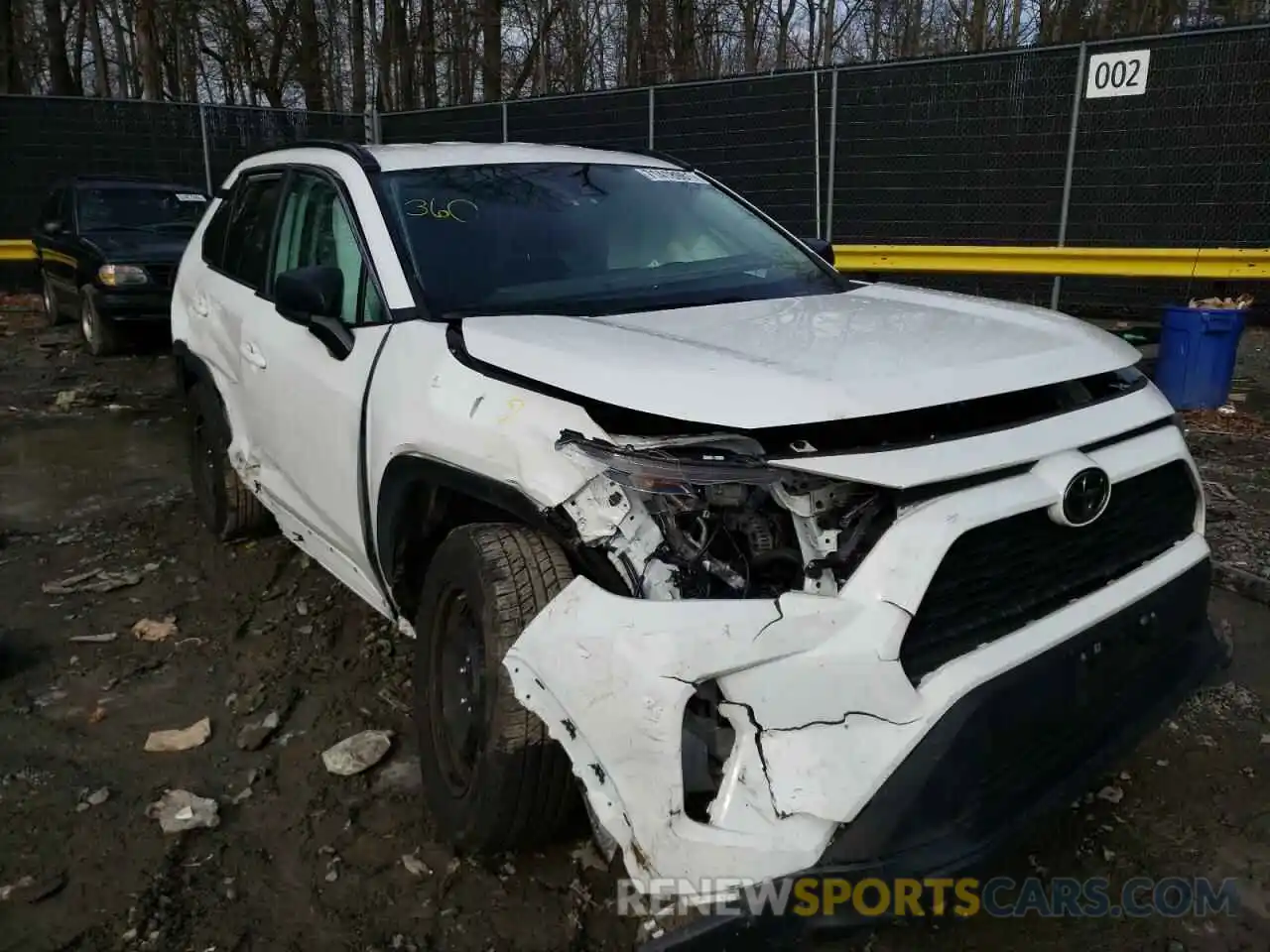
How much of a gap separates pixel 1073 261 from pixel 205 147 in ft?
41.1

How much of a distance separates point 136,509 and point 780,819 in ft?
15.8

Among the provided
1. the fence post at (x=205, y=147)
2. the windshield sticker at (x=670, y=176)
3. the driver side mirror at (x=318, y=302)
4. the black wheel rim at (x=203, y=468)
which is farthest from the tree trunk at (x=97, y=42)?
the driver side mirror at (x=318, y=302)


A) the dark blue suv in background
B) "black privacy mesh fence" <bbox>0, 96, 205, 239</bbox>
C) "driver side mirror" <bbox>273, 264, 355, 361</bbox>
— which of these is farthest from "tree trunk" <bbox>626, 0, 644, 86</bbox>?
"driver side mirror" <bbox>273, 264, 355, 361</bbox>

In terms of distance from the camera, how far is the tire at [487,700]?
2285 mm

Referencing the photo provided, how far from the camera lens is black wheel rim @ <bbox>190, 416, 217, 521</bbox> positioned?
16.2 feet

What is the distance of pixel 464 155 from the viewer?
368 centimetres

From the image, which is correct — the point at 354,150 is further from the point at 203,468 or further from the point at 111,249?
the point at 111,249

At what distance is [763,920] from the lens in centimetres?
184

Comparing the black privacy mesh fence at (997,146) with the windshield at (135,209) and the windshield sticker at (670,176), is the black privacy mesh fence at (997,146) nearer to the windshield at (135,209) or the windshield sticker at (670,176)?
the windshield at (135,209)

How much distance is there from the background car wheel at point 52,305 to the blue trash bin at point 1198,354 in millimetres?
11590

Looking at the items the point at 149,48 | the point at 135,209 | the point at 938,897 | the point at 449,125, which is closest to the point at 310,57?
the point at 149,48

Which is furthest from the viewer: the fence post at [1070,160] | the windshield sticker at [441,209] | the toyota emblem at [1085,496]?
the fence post at [1070,160]

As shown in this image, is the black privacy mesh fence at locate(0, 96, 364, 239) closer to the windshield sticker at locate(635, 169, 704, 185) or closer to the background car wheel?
the background car wheel

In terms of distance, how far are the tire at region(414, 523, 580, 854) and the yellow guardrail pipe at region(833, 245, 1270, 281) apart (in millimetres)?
7540
